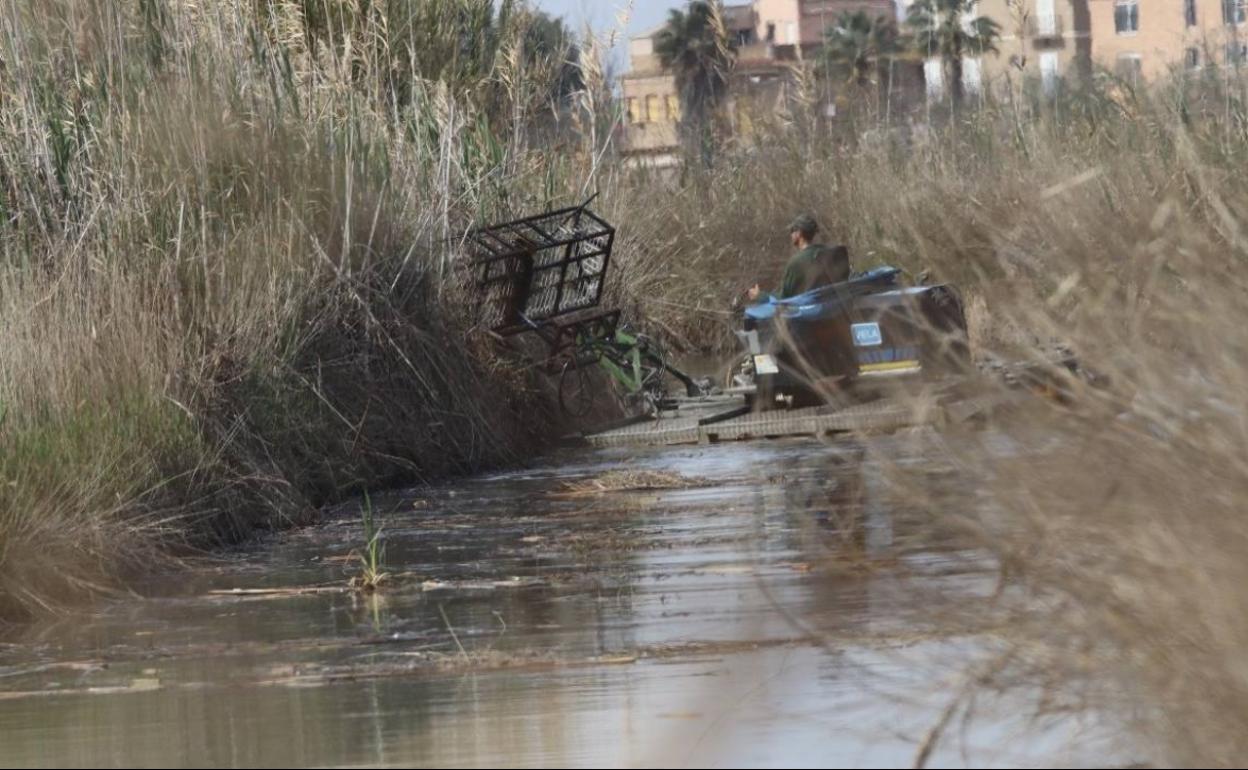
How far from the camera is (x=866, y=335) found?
1675 centimetres

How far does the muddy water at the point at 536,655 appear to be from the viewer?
269 inches

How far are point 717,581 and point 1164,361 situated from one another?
465cm

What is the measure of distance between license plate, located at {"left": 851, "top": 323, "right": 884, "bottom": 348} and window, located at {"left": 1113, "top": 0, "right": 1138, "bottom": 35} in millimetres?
72832

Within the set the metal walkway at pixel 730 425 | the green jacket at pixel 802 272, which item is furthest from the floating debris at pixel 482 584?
the green jacket at pixel 802 272

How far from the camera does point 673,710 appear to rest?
725cm

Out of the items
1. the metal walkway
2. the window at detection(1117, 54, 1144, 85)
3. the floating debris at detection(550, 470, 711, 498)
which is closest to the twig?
the floating debris at detection(550, 470, 711, 498)

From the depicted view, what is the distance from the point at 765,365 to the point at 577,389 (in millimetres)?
2339

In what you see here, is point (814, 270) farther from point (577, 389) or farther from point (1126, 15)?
point (1126, 15)

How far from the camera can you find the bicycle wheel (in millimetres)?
18703

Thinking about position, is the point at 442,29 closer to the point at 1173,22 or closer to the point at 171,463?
the point at 171,463

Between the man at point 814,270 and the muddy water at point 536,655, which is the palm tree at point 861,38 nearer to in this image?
the man at point 814,270

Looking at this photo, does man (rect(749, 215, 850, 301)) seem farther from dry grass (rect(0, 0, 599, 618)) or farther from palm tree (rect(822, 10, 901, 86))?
palm tree (rect(822, 10, 901, 86))

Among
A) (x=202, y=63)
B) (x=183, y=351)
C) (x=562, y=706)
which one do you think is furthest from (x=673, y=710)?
(x=202, y=63)

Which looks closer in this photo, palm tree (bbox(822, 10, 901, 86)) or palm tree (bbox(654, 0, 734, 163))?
palm tree (bbox(822, 10, 901, 86))
